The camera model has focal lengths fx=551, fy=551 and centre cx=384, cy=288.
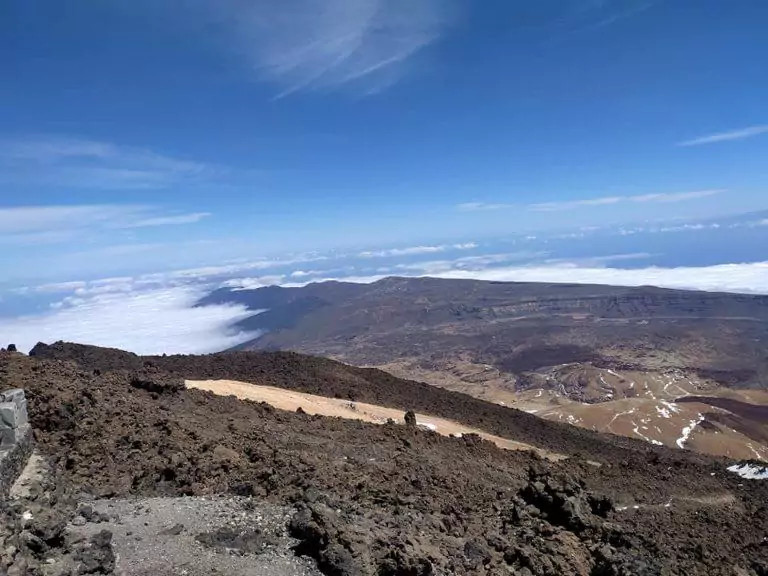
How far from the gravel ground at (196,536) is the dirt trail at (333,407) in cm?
1173

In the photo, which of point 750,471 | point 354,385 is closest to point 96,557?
point 354,385

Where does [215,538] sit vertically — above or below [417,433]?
above

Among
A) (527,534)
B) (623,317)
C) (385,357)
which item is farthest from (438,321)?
(527,534)

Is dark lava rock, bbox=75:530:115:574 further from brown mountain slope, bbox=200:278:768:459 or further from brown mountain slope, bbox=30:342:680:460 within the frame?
brown mountain slope, bbox=200:278:768:459

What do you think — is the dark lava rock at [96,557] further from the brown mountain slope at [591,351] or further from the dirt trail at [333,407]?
the brown mountain slope at [591,351]

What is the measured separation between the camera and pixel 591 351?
421 ft

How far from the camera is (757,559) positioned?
43.6 feet

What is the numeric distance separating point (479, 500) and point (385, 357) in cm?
12843

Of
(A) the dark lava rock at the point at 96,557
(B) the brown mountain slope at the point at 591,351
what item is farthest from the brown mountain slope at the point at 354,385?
(B) the brown mountain slope at the point at 591,351

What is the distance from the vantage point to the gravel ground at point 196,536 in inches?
302

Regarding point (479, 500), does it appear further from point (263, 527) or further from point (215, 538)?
point (215, 538)

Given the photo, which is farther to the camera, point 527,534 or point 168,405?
point 168,405

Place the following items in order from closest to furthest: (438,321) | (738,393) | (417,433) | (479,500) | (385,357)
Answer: (479,500)
(417,433)
(738,393)
(385,357)
(438,321)

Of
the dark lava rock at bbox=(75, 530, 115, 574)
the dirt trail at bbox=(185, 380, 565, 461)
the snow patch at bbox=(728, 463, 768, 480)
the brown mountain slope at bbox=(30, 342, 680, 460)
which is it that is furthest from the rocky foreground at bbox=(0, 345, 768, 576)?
the brown mountain slope at bbox=(30, 342, 680, 460)
